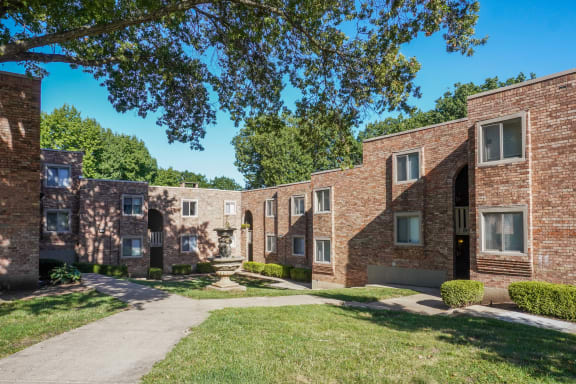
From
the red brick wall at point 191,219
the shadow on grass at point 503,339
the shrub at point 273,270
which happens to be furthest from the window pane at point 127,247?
the shadow on grass at point 503,339

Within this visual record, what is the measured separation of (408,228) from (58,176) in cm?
2488

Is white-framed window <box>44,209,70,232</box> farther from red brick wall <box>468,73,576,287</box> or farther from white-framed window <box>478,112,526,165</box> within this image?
white-framed window <box>478,112,526,165</box>

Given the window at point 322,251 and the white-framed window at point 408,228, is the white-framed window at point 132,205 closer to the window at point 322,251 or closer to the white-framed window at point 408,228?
the window at point 322,251

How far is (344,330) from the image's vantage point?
800 cm

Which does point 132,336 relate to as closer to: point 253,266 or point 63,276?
point 63,276

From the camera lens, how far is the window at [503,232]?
470 inches

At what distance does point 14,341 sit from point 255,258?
89.6 feet

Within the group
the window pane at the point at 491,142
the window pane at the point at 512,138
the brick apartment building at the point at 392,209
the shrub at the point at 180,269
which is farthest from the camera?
the shrub at the point at 180,269

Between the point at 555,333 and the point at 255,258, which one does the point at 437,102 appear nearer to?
the point at 255,258

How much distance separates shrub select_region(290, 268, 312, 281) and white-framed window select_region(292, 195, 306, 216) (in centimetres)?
449

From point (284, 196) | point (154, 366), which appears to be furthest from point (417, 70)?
point (284, 196)

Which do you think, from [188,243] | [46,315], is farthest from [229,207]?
[46,315]

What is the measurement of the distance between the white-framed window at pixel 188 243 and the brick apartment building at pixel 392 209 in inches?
3.9

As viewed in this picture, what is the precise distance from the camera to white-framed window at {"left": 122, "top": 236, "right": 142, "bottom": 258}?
93.4 feet
